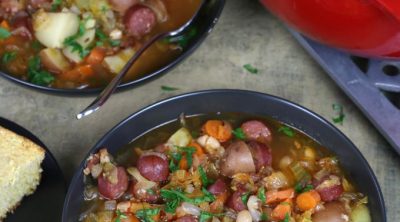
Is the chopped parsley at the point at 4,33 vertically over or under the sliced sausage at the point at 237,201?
over

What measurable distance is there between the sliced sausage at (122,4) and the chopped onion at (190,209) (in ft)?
2.66

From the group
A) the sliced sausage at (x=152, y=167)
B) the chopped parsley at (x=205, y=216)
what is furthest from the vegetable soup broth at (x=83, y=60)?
the chopped parsley at (x=205, y=216)

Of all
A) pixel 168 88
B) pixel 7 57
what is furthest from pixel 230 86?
pixel 7 57

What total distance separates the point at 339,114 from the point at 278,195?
0.49m

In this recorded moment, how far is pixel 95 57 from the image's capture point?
2230mm

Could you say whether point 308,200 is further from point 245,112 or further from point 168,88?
point 168,88

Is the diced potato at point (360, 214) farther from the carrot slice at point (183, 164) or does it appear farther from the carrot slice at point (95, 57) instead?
the carrot slice at point (95, 57)

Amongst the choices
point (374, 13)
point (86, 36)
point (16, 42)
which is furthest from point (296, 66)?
point (16, 42)

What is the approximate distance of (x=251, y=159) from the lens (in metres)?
1.93

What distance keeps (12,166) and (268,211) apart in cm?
81

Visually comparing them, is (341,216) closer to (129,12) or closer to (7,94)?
(129,12)

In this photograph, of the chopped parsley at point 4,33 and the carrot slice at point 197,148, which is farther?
the chopped parsley at point 4,33

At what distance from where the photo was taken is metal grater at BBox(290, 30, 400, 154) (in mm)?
2047

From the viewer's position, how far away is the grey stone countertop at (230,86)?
7.16 feet
